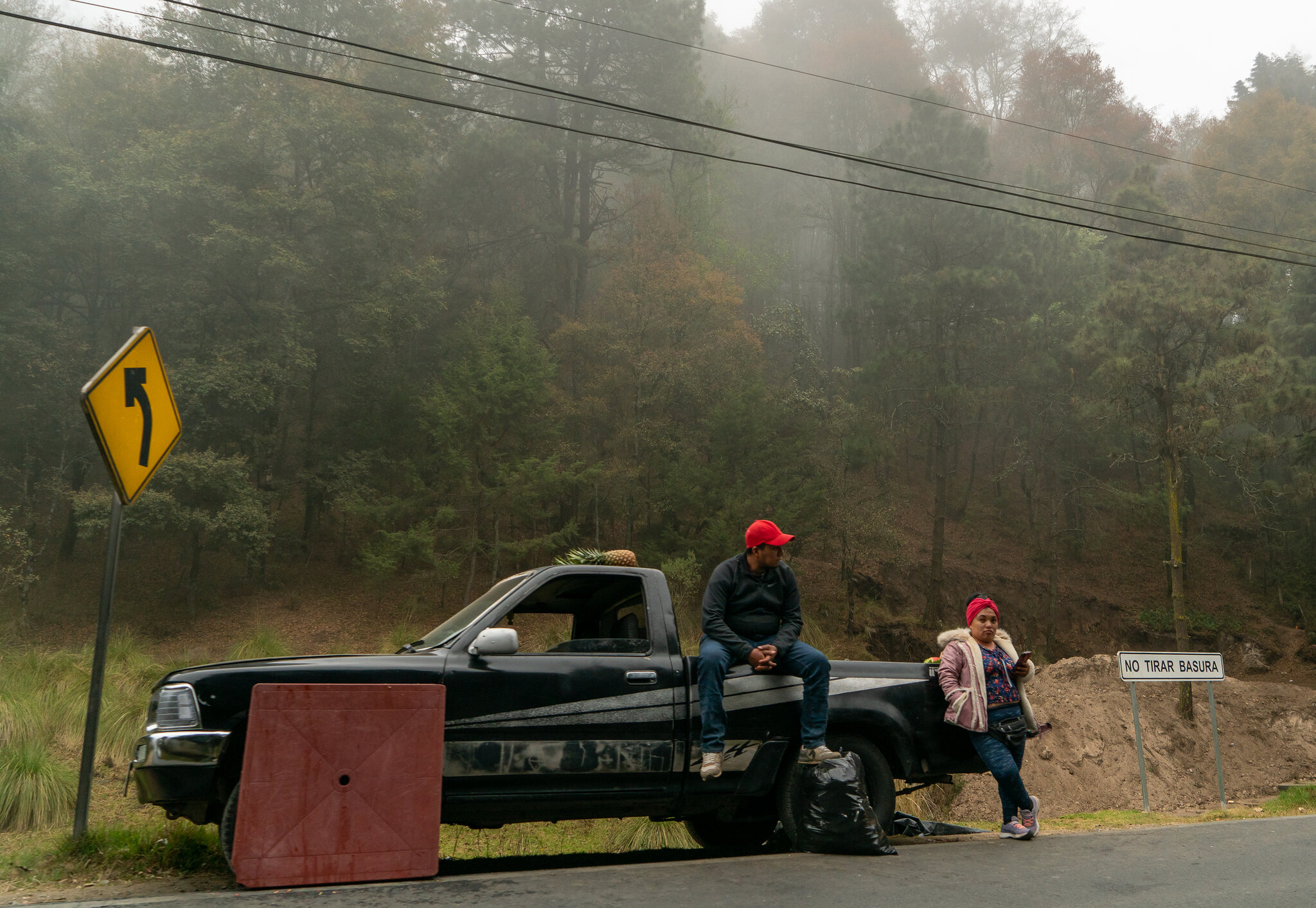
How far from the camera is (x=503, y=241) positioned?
35688 mm

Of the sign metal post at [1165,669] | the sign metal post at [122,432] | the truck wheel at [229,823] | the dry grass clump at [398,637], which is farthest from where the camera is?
the dry grass clump at [398,637]

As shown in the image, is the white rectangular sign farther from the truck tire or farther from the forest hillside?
the forest hillside

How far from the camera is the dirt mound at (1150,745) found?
15898mm

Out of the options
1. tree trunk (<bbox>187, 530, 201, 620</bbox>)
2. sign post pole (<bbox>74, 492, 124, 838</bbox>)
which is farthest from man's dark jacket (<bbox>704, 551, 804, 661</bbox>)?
tree trunk (<bbox>187, 530, 201, 620</bbox>)

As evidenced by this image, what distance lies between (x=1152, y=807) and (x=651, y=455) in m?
16.0

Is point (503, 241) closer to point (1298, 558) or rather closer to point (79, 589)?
point (79, 589)

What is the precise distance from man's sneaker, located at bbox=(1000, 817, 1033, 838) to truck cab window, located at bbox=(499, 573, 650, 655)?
10.7ft

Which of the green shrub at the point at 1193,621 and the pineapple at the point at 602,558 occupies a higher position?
the pineapple at the point at 602,558

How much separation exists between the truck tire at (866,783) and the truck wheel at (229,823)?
133 inches

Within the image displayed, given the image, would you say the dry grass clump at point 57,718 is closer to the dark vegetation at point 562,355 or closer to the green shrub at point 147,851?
the green shrub at point 147,851

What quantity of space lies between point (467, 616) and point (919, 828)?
415 cm

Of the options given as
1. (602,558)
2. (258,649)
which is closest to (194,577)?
(258,649)

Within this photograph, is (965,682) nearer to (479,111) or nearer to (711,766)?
(711,766)

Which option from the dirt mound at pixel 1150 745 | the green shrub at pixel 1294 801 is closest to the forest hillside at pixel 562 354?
the dirt mound at pixel 1150 745
